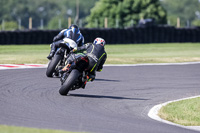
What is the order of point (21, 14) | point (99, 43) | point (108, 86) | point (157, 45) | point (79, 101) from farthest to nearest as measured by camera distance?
point (21, 14), point (157, 45), point (108, 86), point (99, 43), point (79, 101)

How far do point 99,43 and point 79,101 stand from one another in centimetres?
146

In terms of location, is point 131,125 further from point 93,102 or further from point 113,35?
point 113,35

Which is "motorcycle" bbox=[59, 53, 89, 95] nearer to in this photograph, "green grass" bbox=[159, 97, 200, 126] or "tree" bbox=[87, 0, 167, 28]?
"green grass" bbox=[159, 97, 200, 126]

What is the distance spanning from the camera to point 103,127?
6.88 m

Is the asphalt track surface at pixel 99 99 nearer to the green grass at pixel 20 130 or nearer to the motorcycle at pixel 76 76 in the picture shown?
the motorcycle at pixel 76 76

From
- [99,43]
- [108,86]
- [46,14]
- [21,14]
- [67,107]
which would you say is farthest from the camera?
[46,14]

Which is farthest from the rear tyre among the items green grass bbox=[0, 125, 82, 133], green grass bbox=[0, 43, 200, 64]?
green grass bbox=[0, 125, 82, 133]

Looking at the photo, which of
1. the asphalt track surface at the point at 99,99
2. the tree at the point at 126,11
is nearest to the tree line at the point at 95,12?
the tree at the point at 126,11

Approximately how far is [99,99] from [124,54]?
54.4 ft

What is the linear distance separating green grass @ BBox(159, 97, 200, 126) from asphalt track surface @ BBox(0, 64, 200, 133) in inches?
16.1

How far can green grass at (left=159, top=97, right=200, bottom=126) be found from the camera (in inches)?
329

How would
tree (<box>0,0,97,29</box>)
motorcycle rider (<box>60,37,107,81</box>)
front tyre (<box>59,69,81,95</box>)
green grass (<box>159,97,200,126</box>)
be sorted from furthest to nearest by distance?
tree (<box>0,0,97,29</box>) → motorcycle rider (<box>60,37,107,81</box>) → front tyre (<box>59,69,81,95</box>) → green grass (<box>159,97,200,126</box>)

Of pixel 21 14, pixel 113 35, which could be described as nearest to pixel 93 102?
pixel 113 35

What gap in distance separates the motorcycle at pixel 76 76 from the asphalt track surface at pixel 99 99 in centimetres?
24
